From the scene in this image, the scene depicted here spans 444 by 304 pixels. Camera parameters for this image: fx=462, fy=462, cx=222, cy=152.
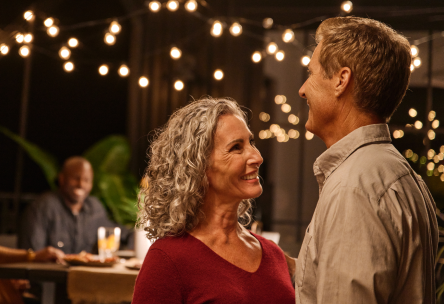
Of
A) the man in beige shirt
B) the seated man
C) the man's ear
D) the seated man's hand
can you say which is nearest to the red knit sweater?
the man in beige shirt

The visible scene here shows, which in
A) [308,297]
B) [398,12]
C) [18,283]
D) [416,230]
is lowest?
[18,283]

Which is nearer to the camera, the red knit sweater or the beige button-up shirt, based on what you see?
the beige button-up shirt

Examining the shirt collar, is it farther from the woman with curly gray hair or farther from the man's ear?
the woman with curly gray hair

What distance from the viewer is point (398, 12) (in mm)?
6082

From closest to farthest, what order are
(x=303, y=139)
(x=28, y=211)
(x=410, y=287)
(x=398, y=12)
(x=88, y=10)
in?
(x=410, y=287), (x=28, y=211), (x=398, y=12), (x=303, y=139), (x=88, y=10)

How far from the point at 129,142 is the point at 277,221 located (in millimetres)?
2473

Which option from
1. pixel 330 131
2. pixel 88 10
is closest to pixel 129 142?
pixel 88 10

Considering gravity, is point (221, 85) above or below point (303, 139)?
above

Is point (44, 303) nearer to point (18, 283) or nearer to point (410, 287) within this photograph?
point (18, 283)

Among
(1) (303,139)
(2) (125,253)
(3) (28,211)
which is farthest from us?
(1) (303,139)

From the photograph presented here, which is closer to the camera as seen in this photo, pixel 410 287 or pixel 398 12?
pixel 410 287

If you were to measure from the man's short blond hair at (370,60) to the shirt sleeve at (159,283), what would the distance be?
0.73 meters

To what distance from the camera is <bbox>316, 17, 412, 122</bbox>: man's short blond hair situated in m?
1.19

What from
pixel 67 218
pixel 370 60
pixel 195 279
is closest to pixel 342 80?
pixel 370 60
